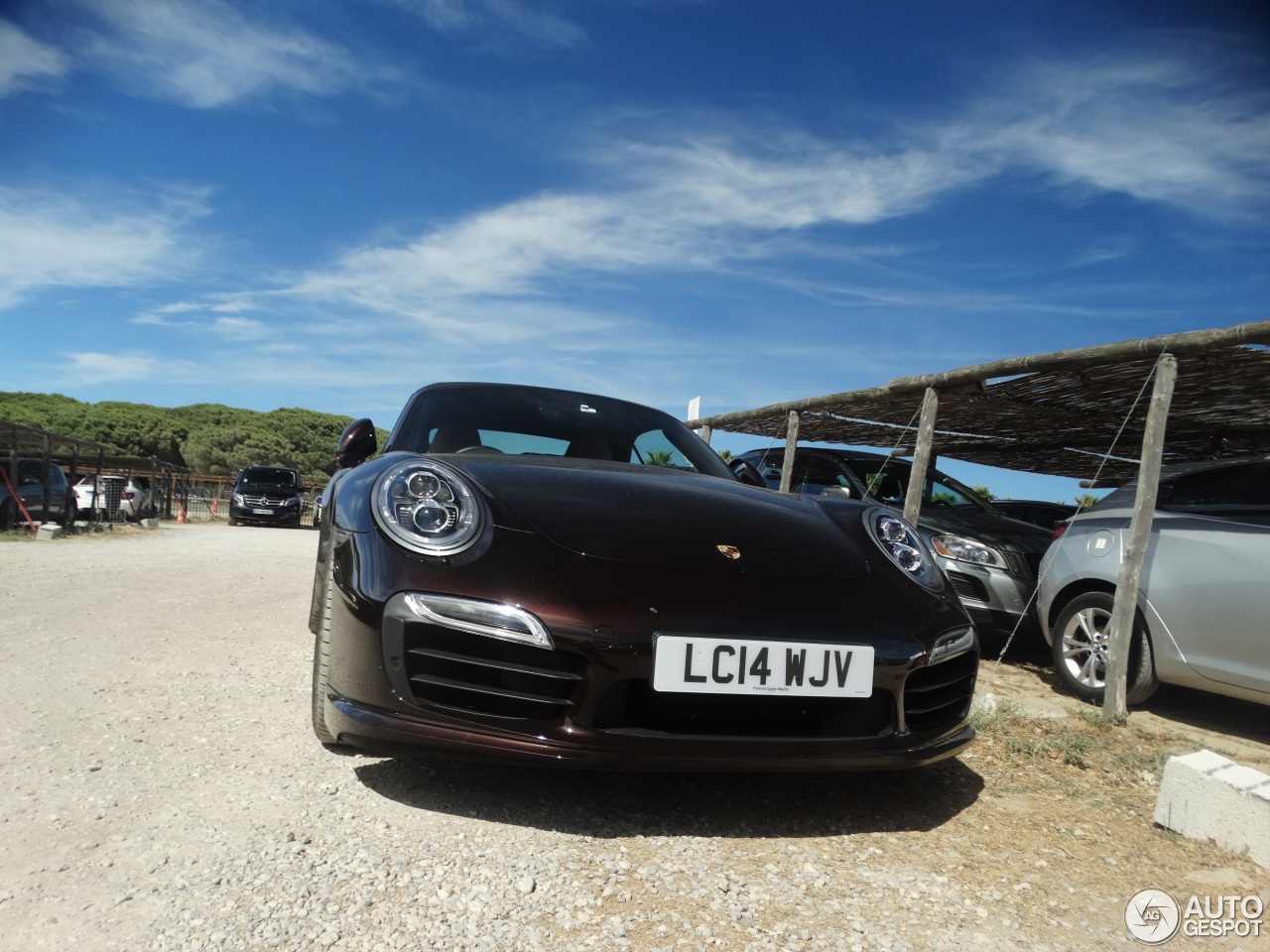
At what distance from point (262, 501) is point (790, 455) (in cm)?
1652

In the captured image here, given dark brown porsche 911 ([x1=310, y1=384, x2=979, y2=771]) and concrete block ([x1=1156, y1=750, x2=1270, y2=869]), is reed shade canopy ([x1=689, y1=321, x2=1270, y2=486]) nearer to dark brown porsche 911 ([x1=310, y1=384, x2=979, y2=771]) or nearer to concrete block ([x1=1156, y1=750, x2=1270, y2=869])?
concrete block ([x1=1156, y1=750, x2=1270, y2=869])

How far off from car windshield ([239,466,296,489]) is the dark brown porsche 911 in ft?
67.2

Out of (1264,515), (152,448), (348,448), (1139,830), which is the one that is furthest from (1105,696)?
(152,448)

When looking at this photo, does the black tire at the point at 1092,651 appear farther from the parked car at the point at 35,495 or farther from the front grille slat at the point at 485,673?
the parked car at the point at 35,495

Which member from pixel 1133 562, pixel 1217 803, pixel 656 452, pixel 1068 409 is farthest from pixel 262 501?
pixel 1217 803

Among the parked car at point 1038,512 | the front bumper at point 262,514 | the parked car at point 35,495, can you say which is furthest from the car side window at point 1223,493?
the front bumper at point 262,514

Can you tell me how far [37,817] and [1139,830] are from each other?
9.79ft

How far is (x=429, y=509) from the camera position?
225cm

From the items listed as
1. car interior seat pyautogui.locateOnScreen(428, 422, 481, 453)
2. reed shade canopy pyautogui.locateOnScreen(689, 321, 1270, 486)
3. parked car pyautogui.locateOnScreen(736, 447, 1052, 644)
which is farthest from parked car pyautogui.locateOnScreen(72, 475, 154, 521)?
car interior seat pyautogui.locateOnScreen(428, 422, 481, 453)

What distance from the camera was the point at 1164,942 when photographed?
1863mm

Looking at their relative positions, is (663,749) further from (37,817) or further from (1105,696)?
(1105,696)

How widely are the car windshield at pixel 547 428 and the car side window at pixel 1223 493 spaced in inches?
97.9

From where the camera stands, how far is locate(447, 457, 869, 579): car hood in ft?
7.41

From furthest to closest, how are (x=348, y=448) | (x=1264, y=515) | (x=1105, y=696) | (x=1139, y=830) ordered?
(x=1105, y=696), (x=1264, y=515), (x=348, y=448), (x=1139, y=830)
